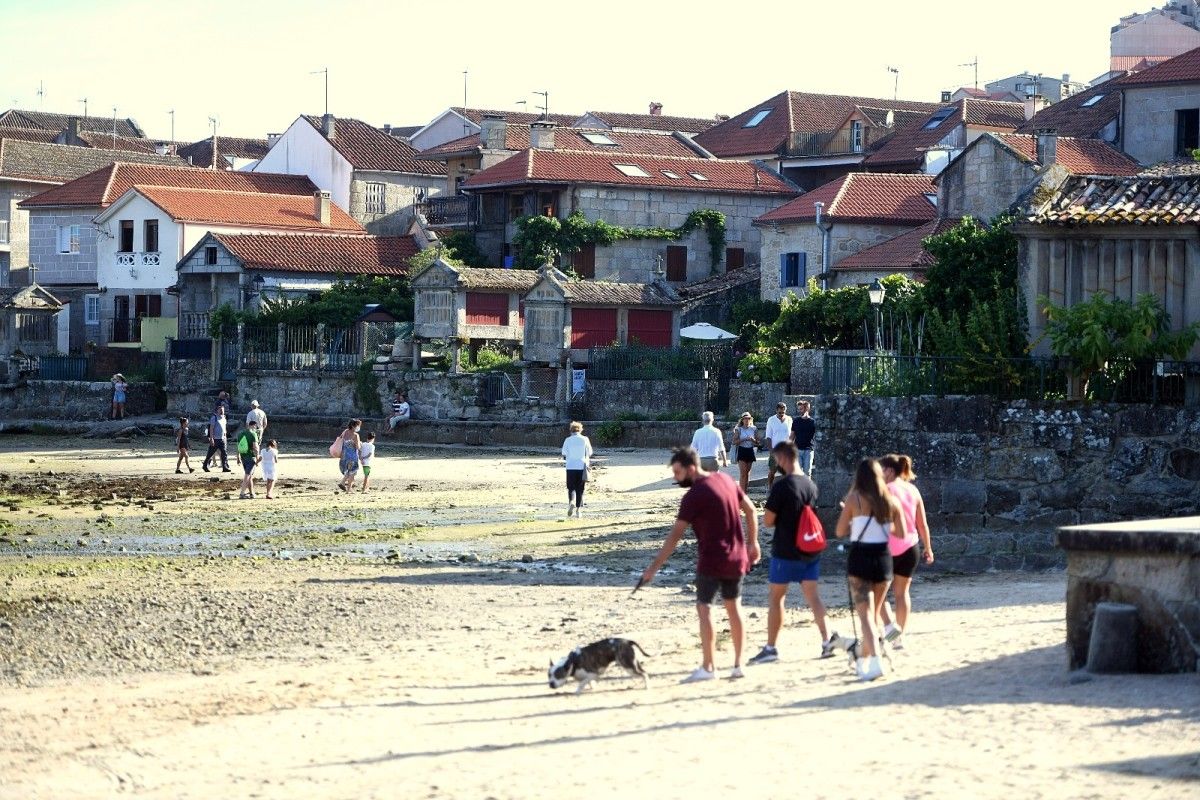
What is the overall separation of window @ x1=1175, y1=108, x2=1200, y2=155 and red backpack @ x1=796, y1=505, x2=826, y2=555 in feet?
128

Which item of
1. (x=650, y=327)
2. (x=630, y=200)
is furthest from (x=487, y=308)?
(x=630, y=200)

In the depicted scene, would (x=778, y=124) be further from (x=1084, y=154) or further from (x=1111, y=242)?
(x=1111, y=242)

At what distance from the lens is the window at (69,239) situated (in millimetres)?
61906

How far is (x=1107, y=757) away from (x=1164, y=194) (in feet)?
35.6

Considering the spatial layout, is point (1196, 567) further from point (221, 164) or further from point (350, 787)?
point (221, 164)

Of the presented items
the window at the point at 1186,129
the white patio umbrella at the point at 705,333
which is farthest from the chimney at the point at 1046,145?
the white patio umbrella at the point at 705,333

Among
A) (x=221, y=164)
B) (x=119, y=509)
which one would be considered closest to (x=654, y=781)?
(x=119, y=509)

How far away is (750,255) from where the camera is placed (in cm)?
5462

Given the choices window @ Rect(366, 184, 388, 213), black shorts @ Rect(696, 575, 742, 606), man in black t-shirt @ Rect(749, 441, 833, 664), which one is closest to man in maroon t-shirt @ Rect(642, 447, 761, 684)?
black shorts @ Rect(696, 575, 742, 606)

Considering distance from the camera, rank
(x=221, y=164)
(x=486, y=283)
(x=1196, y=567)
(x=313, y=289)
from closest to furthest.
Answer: (x=1196, y=567) < (x=486, y=283) < (x=313, y=289) < (x=221, y=164)

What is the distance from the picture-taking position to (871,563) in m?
11.8

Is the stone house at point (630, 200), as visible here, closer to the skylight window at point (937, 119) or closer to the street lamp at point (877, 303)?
the skylight window at point (937, 119)

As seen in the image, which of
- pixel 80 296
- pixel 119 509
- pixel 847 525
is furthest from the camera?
pixel 80 296

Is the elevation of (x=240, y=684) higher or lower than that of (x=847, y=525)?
lower
